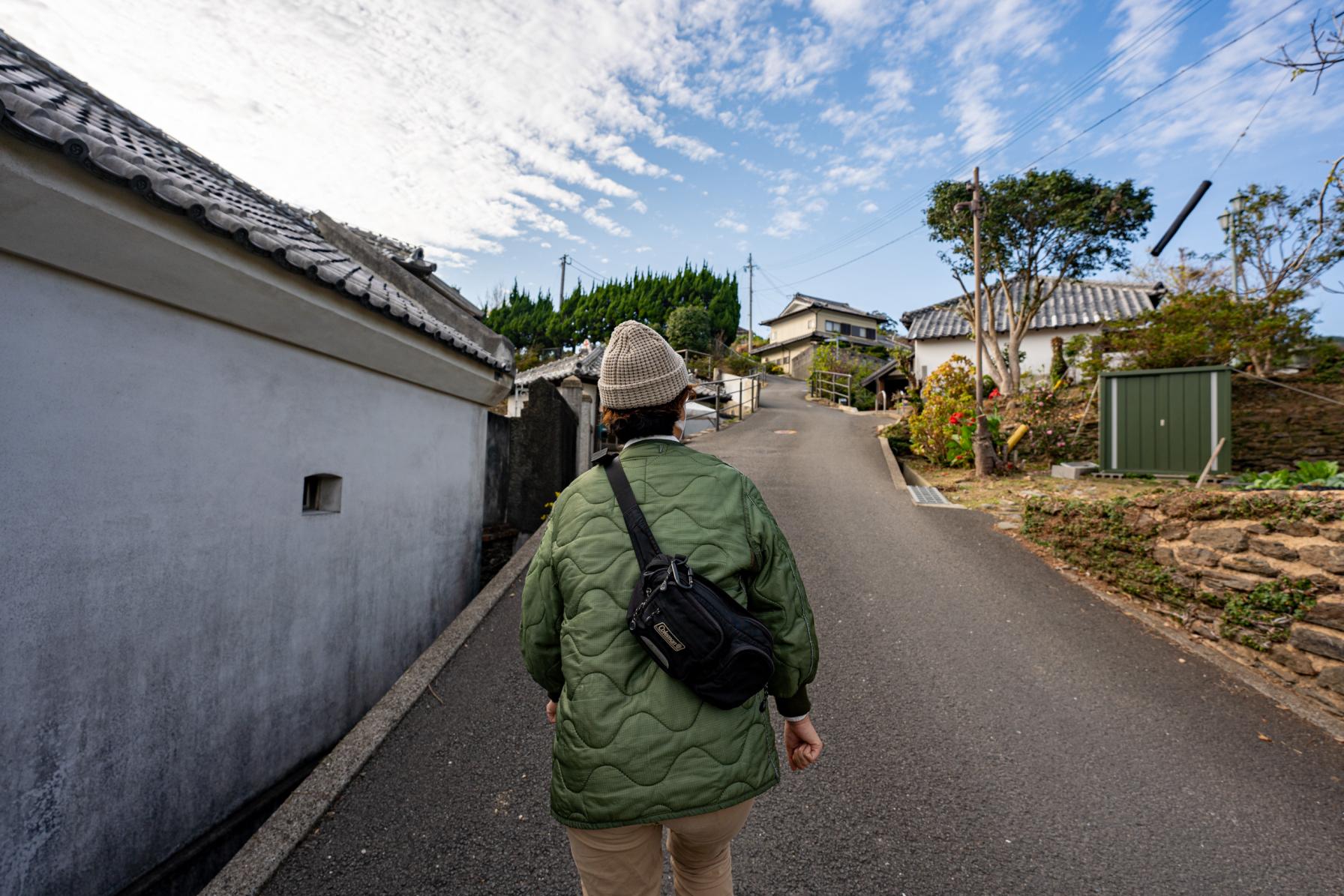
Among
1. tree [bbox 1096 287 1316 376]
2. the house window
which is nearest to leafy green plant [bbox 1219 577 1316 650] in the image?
the house window

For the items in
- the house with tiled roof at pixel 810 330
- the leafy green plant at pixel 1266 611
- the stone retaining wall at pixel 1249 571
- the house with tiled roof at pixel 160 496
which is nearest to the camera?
the house with tiled roof at pixel 160 496

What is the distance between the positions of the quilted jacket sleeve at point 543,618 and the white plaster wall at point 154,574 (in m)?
2.59

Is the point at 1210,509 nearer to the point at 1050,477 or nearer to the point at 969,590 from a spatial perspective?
Result: the point at 969,590

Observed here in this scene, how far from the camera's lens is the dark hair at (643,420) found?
1.65 m

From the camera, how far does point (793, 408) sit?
80.4 feet

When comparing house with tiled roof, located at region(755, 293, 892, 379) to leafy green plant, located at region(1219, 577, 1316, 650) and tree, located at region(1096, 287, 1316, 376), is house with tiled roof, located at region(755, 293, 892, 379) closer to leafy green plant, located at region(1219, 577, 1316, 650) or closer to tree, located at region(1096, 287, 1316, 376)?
tree, located at region(1096, 287, 1316, 376)

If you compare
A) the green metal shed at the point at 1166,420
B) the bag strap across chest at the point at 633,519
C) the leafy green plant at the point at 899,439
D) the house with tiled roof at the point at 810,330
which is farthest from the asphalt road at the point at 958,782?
the house with tiled roof at the point at 810,330

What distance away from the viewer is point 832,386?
2909 cm

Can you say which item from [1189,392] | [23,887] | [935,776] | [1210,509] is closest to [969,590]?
[1210,509]

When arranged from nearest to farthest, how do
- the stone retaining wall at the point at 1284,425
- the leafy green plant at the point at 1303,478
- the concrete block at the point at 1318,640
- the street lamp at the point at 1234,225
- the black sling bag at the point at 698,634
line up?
1. the black sling bag at the point at 698,634
2. the concrete block at the point at 1318,640
3. the leafy green plant at the point at 1303,478
4. the stone retaining wall at the point at 1284,425
5. the street lamp at the point at 1234,225

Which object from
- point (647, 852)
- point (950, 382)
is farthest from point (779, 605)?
point (950, 382)

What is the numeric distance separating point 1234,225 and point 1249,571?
15546 millimetres

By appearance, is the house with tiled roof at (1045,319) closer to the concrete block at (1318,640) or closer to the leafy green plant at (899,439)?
the leafy green plant at (899,439)

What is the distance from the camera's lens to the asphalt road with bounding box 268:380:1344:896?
2.32 meters
